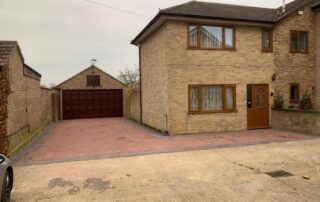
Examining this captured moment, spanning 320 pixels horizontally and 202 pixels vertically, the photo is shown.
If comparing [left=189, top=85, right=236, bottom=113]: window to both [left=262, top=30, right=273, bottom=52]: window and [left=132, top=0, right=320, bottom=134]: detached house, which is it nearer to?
[left=132, top=0, right=320, bottom=134]: detached house

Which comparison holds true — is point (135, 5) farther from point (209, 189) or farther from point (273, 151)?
point (209, 189)

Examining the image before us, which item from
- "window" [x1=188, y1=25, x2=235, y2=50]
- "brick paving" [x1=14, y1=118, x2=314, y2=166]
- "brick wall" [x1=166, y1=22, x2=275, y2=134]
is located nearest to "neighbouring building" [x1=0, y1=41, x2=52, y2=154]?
"brick paving" [x1=14, y1=118, x2=314, y2=166]

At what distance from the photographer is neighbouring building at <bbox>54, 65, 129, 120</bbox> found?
2148 centimetres

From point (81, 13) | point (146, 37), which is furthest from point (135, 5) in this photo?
point (81, 13)

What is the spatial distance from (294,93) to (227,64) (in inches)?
187

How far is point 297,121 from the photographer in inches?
465

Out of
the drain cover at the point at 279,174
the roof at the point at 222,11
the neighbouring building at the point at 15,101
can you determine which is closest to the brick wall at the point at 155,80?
the roof at the point at 222,11

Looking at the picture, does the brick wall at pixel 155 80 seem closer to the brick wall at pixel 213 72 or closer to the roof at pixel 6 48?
the brick wall at pixel 213 72

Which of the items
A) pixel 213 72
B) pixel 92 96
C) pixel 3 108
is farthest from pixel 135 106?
pixel 3 108

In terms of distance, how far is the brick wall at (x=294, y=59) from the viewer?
1355 cm

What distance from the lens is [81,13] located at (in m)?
14.5

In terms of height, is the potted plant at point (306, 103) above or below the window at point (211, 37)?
below

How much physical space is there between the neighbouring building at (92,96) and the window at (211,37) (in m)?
11.8

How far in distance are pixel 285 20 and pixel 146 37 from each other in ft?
25.5
